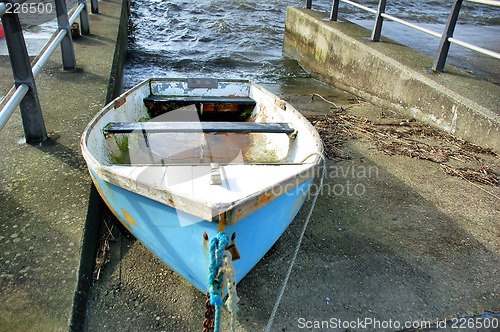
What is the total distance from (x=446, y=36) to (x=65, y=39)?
4.38 metres

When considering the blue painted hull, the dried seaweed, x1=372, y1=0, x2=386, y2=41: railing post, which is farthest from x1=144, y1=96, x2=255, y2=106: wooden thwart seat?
x1=372, y1=0, x2=386, y2=41: railing post

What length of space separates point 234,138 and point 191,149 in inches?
20.1

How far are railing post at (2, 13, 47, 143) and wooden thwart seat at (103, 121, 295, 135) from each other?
0.61 m

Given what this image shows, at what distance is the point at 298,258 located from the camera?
8.00 feet

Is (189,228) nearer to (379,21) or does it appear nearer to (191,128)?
(191,128)

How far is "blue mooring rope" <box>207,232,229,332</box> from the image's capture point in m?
1.58

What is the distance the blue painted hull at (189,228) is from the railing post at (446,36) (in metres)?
3.23

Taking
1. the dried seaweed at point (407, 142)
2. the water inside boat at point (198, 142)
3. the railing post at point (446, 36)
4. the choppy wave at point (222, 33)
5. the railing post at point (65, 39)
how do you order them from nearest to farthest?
the water inside boat at point (198, 142), the dried seaweed at point (407, 142), the railing post at point (65, 39), the railing post at point (446, 36), the choppy wave at point (222, 33)

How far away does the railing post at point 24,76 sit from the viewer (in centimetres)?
248

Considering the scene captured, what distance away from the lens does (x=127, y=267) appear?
90.7 inches

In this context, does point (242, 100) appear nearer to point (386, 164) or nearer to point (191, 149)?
point (191, 149)

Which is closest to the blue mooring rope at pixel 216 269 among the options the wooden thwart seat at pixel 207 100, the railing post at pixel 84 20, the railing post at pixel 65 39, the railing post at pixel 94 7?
the wooden thwart seat at pixel 207 100

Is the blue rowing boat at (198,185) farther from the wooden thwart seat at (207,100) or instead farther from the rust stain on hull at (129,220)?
the wooden thwart seat at (207,100)

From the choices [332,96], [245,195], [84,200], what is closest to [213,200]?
[245,195]
